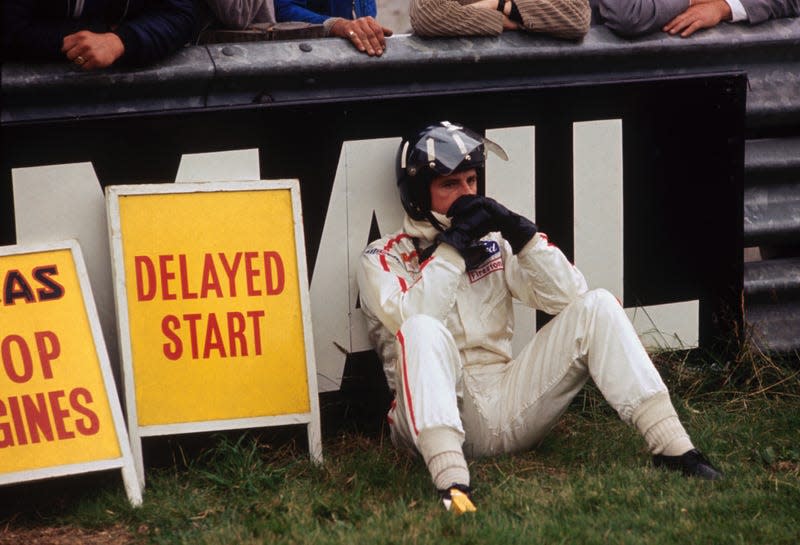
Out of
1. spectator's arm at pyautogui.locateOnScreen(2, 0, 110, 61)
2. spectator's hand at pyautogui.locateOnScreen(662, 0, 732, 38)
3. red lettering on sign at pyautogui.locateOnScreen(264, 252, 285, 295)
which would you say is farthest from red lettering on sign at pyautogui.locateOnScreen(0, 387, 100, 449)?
spectator's hand at pyautogui.locateOnScreen(662, 0, 732, 38)

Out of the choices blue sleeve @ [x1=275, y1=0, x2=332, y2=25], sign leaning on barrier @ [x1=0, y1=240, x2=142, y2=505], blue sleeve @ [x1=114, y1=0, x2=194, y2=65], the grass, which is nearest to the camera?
the grass

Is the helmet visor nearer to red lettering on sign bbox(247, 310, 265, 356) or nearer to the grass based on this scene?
red lettering on sign bbox(247, 310, 265, 356)

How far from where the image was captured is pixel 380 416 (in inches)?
212

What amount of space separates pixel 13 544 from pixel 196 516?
60 centimetres

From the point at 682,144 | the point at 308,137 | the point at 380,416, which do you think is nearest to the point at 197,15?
the point at 308,137

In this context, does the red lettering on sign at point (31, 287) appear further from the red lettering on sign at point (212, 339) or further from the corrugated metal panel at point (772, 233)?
the corrugated metal panel at point (772, 233)

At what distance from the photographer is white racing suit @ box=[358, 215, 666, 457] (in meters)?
4.53

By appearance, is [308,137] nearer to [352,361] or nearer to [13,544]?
[352,361]

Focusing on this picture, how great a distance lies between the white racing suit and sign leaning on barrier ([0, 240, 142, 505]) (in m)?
1.04

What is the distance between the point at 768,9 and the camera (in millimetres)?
5766

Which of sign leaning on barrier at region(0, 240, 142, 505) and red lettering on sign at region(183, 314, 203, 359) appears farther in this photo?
red lettering on sign at region(183, 314, 203, 359)

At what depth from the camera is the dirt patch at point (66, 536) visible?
4266mm

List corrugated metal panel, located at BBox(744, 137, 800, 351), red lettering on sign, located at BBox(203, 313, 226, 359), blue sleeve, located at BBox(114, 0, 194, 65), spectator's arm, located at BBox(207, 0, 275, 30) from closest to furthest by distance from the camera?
1. blue sleeve, located at BBox(114, 0, 194, 65)
2. red lettering on sign, located at BBox(203, 313, 226, 359)
3. spectator's arm, located at BBox(207, 0, 275, 30)
4. corrugated metal panel, located at BBox(744, 137, 800, 351)

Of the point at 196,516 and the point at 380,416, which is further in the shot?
the point at 380,416
